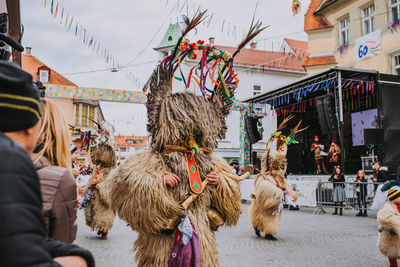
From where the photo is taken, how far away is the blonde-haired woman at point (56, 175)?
1.49 m

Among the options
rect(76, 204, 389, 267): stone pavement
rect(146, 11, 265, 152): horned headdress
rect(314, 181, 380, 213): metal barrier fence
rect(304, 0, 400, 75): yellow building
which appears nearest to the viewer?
rect(146, 11, 265, 152): horned headdress

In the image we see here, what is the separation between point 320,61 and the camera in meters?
19.5

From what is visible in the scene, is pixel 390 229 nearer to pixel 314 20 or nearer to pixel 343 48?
pixel 343 48

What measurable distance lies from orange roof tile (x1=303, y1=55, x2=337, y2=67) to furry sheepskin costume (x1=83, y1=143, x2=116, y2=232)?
15.1 m

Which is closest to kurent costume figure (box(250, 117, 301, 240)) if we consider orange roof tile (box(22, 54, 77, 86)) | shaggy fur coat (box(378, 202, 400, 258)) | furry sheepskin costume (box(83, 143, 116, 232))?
shaggy fur coat (box(378, 202, 400, 258))

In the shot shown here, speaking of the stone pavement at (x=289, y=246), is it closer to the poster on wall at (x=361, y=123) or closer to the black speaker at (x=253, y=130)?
the poster on wall at (x=361, y=123)

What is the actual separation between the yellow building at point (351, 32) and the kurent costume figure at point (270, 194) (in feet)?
33.9

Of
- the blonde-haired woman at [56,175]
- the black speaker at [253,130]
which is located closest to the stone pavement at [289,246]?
the blonde-haired woman at [56,175]

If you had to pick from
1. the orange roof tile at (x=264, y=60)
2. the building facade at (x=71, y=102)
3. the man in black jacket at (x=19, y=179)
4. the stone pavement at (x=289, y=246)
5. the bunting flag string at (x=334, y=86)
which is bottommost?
the stone pavement at (x=289, y=246)

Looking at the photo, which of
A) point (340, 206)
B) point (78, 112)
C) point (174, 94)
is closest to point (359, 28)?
Result: point (340, 206)

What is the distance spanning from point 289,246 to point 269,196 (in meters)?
0.99

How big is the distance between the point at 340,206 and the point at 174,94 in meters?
9.39

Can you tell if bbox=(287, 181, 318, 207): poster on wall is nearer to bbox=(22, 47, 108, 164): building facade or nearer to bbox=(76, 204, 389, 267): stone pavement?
bbox=(76, 204, 389, 267): stone pavement

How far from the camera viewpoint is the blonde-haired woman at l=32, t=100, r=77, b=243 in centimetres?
149
